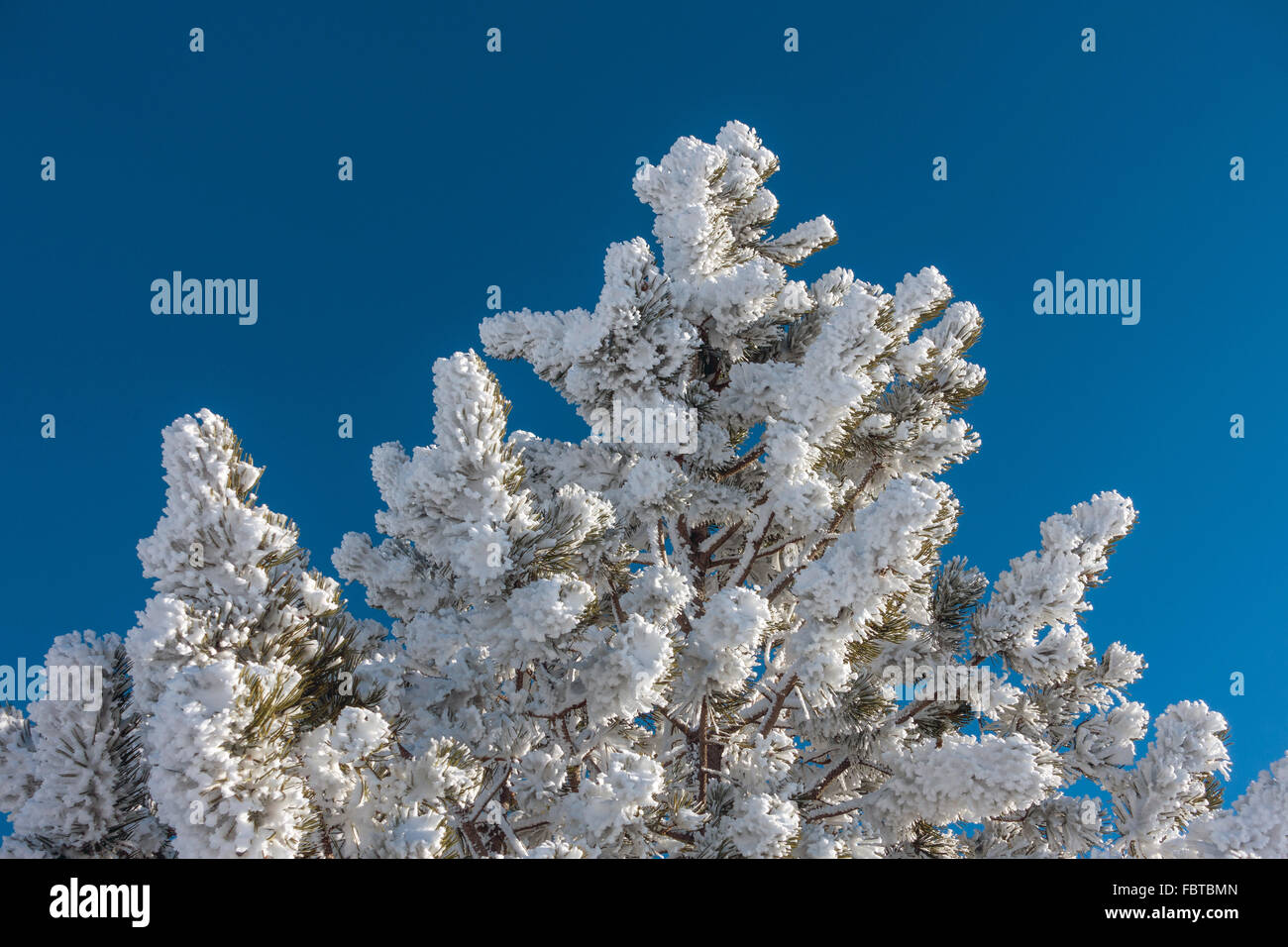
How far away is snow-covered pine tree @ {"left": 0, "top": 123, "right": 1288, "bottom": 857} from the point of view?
170 inches

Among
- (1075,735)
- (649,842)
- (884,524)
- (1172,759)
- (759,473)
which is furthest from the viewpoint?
(759,473)

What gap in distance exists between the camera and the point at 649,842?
597 cm

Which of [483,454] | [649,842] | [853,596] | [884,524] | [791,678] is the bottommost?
[649,842]

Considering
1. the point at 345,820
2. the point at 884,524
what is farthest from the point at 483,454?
the point at 884,524

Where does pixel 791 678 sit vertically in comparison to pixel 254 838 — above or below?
above

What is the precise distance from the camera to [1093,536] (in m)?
6.80

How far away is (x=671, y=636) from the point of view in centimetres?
593

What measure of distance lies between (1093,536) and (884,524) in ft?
8.84

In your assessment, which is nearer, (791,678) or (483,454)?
(483,454)

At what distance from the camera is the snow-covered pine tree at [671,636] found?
4312 mm
